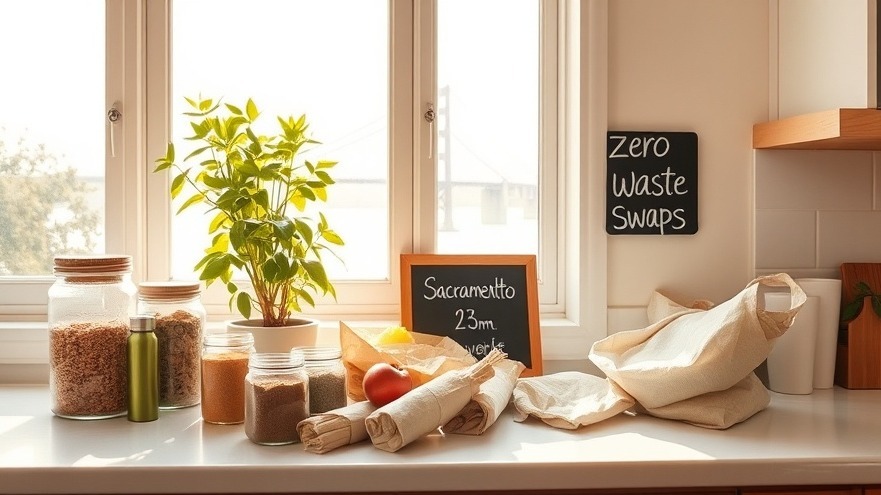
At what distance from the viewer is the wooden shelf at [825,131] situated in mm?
1551

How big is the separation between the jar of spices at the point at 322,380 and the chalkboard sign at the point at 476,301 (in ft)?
1.31

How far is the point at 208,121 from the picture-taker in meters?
1.67

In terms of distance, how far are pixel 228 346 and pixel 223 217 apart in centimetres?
34

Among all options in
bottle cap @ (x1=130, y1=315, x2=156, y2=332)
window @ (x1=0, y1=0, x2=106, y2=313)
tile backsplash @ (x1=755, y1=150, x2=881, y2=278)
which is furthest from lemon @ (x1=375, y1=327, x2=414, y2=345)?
tile backsplash @ (x1=755, y1=150, x2=881, y2=278)

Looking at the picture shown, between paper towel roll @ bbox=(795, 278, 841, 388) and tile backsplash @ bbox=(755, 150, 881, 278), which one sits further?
tile backsplash @ bbox=(755, 150, 881, 278)

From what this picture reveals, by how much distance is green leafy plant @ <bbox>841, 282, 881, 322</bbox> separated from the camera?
5.81 ft

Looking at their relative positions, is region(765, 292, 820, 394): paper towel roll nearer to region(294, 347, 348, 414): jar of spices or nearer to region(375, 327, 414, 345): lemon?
region(375, 327, 414, 345): lemon

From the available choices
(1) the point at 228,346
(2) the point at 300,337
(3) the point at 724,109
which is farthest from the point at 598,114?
(1) the point at 228,346

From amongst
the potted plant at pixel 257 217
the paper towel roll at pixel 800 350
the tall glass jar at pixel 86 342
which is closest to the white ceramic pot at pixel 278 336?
the potted plant at pixel 257 217

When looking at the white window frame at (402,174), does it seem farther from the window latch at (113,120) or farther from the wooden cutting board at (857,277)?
the wooden cutting board at (857,277)

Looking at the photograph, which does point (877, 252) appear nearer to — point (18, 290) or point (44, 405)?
point (44, 405)

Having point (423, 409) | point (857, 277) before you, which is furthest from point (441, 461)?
point (857, 277)

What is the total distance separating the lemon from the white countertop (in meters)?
0.35

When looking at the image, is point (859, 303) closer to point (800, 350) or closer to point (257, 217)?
point (800, 350)
